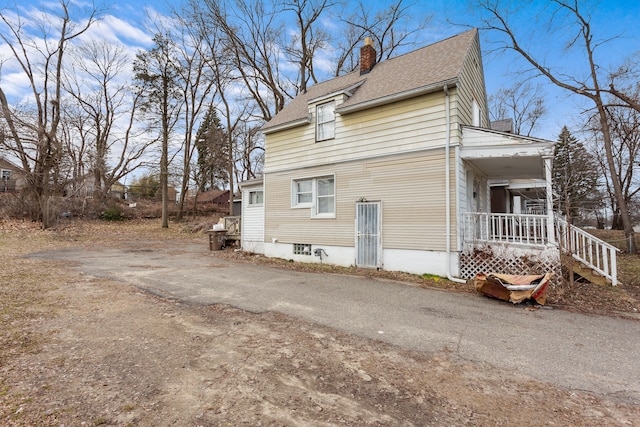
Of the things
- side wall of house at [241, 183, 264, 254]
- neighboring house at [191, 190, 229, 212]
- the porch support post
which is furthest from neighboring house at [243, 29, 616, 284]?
neighboring house at [191, 190, 229, 212]

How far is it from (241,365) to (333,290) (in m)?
A: 3.77

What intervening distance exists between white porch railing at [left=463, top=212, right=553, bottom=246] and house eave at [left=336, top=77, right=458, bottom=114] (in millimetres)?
3430

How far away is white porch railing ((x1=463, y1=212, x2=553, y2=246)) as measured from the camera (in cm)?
728

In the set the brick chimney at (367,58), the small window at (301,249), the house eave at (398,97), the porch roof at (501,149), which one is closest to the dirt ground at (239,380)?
the small window at (301,249)

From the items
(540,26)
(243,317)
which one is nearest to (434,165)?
(243,317)

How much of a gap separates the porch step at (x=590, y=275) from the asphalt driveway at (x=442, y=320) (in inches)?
94.7

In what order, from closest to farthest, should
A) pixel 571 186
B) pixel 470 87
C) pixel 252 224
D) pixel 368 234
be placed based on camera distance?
pixel 571 186
pixel 368 234
pixel 470 87
pixel 252 224

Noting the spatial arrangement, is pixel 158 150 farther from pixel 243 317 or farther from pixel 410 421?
pixel 410 421

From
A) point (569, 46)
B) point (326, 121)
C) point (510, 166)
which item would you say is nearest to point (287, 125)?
point (326, 121)

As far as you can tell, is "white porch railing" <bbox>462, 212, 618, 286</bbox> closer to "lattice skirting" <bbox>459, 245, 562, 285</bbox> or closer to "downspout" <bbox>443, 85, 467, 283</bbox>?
"lattice skirting" <bbox>459, 245, 562, 285</bbox>

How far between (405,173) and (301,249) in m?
4.49

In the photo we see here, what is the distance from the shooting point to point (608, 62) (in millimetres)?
13609

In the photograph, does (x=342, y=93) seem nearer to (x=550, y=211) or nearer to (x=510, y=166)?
(x=510, y=166)

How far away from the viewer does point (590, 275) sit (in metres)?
6.99
